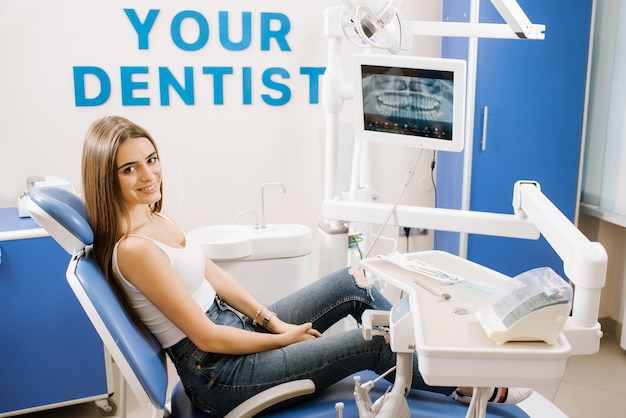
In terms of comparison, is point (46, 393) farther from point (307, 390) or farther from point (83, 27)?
point (83, 27)

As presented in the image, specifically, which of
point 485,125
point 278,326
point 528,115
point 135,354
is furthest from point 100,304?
point 528,115

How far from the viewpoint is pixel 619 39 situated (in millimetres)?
2711

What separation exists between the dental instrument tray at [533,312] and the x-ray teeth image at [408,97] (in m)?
0.58

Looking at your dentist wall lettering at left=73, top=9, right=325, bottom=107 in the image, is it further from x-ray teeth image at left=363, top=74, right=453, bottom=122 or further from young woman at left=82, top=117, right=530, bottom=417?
x-ray teeth image at left=363, top=74, right=453, bottom=122

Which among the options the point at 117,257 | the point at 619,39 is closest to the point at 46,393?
the point at 117,257

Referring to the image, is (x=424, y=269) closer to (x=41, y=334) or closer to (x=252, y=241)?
(x=252, y=241)

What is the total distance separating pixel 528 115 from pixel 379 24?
1352 mm

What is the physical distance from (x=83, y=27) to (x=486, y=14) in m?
1.69

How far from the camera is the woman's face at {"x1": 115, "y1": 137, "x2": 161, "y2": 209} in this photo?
157 cm

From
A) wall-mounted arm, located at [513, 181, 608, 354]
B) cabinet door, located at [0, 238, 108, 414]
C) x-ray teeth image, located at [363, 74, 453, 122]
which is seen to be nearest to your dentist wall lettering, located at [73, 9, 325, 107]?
cabinet door, located at [0, 238, 108, 414]

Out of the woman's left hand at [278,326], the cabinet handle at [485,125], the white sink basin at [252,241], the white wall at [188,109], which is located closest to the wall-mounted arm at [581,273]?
the woman's left hand at [278,326]

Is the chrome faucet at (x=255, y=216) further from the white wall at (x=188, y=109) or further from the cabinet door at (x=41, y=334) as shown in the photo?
the cabinet door at (x=41, y=334)

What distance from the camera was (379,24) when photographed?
167 cm

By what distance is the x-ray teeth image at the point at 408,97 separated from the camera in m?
1.55
